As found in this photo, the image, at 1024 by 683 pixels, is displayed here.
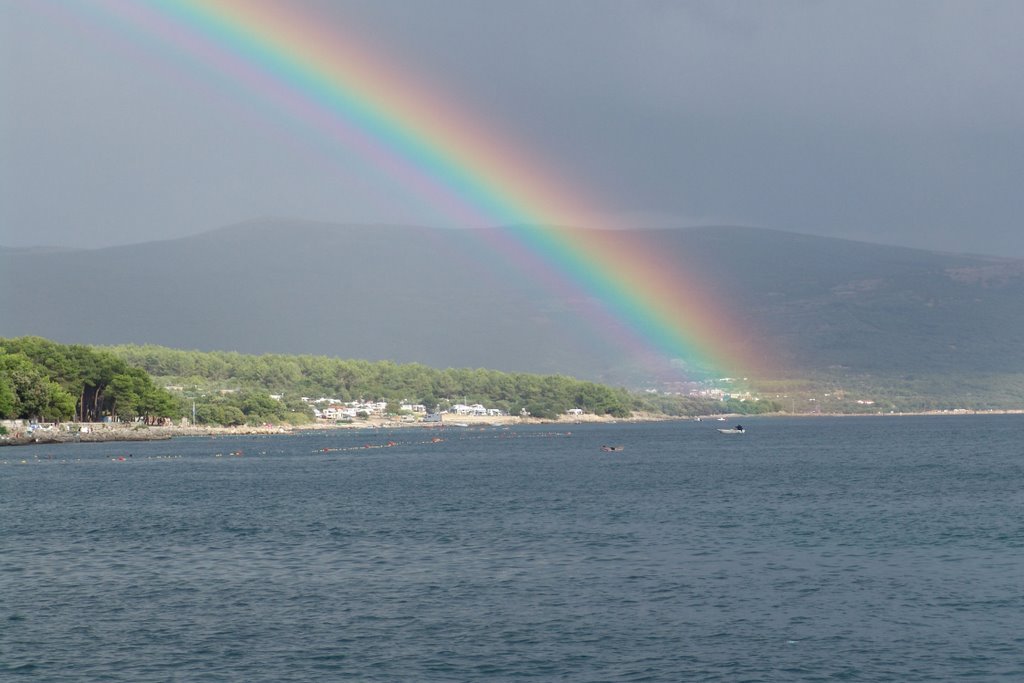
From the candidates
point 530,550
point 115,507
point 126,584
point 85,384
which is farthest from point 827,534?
point 85,384

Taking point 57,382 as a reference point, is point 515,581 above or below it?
below

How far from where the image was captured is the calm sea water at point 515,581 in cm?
3125

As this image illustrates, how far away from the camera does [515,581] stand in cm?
4303

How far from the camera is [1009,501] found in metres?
71.1

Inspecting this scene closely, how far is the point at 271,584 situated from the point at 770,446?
132m

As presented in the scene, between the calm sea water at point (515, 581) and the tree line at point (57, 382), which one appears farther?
the tree line at point (57, 382)

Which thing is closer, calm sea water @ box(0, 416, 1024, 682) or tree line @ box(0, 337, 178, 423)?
calm sea water @ box(0, 416, 1024, 682)

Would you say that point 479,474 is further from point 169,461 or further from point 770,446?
point 770,446

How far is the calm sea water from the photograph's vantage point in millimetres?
31250

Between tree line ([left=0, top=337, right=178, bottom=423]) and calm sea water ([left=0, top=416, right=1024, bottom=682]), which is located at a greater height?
tree line ([left=0, top=337, right=178, bottom=423])

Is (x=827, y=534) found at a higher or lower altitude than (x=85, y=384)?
lower

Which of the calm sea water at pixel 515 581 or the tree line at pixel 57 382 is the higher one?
the tree line at pixel 57 382

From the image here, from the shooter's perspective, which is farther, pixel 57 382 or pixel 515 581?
pixel 57 382

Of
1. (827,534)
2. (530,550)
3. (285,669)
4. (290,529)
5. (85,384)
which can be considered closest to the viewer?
(285,669)
